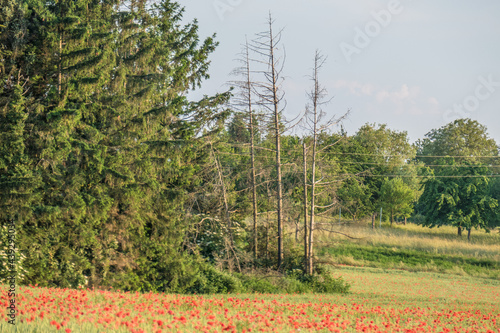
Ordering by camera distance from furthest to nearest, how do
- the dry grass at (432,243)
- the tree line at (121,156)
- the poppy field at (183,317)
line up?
the dry grass at (432,243) < the tree line at (121,156) < the poppy field at (183,317)

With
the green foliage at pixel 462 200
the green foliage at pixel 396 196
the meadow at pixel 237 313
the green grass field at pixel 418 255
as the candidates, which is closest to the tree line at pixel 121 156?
the meadow at pixel 237 313

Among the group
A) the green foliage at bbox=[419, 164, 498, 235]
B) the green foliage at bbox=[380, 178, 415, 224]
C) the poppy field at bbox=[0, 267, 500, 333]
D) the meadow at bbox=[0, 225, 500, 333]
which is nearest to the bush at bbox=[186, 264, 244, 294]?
the meadow at bbox=[0, 225, 500, 333]

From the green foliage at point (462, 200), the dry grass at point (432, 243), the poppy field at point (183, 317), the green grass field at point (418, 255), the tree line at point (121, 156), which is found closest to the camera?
the poppy field at point (183, 317)

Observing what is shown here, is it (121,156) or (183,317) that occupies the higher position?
(121,156)

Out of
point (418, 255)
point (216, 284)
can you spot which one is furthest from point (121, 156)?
point (418, 255)

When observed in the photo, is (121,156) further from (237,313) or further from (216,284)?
(237,313)

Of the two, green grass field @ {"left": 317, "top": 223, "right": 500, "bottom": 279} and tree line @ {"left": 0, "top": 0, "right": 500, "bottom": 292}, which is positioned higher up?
tree line @ {"left": 0, "top": 0, "right": 500, "bottom": 292}

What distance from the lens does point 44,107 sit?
50.6ft

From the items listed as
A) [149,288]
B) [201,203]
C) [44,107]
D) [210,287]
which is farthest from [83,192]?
[201,203]

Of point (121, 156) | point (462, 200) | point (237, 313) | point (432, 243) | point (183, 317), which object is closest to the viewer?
point (183, 317)

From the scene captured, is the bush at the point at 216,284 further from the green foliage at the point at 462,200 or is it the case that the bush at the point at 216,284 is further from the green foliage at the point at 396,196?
the green foliage at the point at 396,196

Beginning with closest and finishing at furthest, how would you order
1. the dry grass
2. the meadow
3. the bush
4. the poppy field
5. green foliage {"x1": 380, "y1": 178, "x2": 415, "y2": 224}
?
the poppy field, the meadow, the bush, the dry grass, green foliage {"x1": 380, "y1": 178, "x2": 415, "y2": 224}

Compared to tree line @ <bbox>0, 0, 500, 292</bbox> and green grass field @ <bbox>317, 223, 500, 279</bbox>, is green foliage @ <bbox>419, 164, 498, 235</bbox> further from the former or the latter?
tree line @ <bbox>0, 0, 500, 292</bbox>

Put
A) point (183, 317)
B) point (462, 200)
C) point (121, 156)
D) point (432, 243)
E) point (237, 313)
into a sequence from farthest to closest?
1. point (462, 200)
2. point (432, 243)
3. point (121, 156)
4. point (237, 313)
5. point (183, 317)
